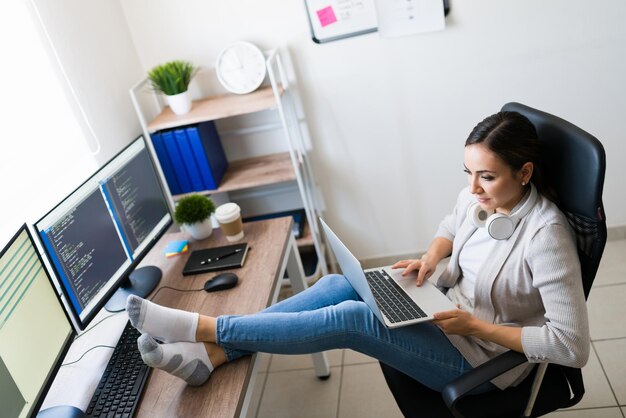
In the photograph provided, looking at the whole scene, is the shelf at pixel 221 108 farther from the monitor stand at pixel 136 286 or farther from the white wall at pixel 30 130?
the monitor stand at pixel 136 286

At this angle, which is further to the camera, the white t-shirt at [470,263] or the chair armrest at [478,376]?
the white t-shirt at [470,263]

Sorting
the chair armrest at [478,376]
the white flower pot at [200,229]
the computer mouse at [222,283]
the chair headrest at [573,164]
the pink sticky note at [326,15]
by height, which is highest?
the pink sticky note at [326,15]

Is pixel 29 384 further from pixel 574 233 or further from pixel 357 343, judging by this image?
pixel 574 233

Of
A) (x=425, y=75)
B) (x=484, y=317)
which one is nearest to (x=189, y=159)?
(x=425, y=75)

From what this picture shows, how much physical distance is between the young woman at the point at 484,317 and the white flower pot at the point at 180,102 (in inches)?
48.2

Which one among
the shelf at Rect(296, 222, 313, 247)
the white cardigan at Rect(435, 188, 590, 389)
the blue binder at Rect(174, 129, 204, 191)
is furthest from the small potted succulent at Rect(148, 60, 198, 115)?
the white cardigan at Rect(435, 188, 590, 389)

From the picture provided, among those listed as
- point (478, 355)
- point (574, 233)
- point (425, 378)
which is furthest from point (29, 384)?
point (574, 233)

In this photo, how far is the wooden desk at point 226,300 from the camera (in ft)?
4.46

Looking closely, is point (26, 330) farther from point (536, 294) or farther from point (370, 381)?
point (370, 381)

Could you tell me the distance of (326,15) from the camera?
248 cm

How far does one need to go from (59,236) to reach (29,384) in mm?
414

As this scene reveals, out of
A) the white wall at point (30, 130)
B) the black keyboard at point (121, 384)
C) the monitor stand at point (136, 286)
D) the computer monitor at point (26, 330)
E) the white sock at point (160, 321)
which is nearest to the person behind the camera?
the computer monitor at point (26, 330)

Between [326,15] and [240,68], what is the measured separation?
449 millimetres

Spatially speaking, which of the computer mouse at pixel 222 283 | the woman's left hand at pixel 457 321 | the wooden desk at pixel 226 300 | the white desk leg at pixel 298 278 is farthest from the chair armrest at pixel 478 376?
the white desk leg at pixel 298 278
